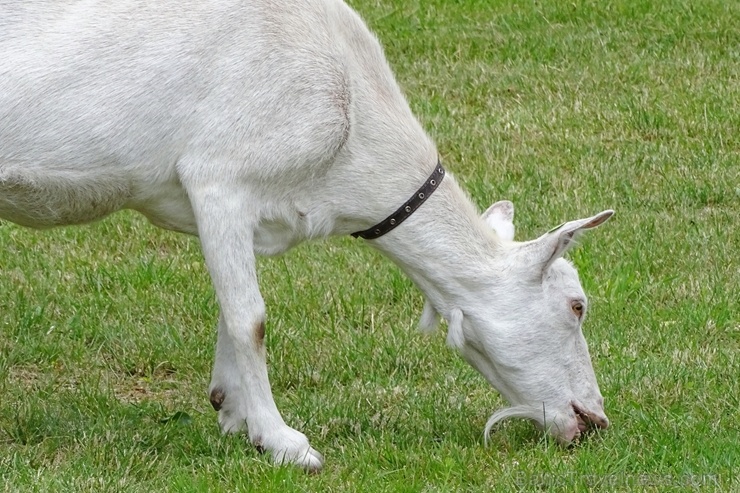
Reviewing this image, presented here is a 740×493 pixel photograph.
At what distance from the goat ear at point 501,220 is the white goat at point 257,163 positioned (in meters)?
0.27

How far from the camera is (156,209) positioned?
537 cm

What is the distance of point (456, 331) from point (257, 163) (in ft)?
3.38

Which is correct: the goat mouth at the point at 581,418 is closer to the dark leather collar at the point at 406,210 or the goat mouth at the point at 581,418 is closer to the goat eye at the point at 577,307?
the goat eye at the point at 577,307

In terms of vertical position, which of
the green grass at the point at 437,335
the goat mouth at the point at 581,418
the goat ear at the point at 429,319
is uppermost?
the goat ear at the point at 429,319

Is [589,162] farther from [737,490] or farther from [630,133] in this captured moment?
[737,490]

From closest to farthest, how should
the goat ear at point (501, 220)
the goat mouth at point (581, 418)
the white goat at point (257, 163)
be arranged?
the white goat at point (257, 163) < the goat mouth at point (581, 418) < the goat ear at point (501, 220)

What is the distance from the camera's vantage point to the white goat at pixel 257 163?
5.09m

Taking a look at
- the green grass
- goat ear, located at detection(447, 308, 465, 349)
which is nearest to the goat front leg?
the green grass

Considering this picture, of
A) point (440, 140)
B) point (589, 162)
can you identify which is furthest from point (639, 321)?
point (440, 140)

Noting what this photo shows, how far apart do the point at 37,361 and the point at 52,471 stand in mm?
1454

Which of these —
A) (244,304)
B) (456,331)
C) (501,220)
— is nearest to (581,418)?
(456,331)

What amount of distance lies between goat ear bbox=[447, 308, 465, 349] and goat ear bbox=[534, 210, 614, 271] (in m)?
0.38

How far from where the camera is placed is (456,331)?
5.46 metres

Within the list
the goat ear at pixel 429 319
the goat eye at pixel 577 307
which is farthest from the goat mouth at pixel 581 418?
the goat ear at pixel 429 319
